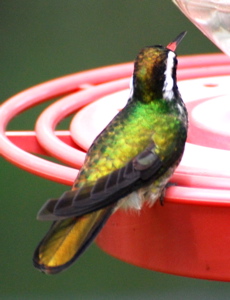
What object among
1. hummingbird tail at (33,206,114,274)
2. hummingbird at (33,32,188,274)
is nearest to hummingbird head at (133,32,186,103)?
hummingbird at (33,32,188,274)

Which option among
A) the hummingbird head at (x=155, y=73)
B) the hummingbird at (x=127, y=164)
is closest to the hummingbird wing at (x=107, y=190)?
the hummingbird at (x=127, y=164)

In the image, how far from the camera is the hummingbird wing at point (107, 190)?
1.70 meters

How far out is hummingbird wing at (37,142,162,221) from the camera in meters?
1.70

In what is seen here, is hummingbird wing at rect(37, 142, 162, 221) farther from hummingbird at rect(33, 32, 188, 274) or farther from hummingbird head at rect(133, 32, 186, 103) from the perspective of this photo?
hummingbird head at rect(133, 32, 186, 103)

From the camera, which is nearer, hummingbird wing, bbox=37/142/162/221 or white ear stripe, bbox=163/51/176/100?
hummingbird wing, bbox=37/142/162/221

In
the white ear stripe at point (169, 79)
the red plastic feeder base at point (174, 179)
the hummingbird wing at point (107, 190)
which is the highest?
the white ear stripe at point (169, 79)

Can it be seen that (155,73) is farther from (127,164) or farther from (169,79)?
(127,164)

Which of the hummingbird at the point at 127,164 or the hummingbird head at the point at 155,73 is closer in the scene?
the hummingbird at the point at 127,164

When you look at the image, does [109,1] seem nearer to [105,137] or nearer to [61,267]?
[105,137]

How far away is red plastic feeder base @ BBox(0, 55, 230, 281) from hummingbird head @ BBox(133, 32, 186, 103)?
0.43 feet

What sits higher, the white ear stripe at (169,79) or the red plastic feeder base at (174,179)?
the white ear stripe at (169,79)

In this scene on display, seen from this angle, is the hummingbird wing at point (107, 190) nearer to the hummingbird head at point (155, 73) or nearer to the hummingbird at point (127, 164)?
the hummingbird at point (127, 164)

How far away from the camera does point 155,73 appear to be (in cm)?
195

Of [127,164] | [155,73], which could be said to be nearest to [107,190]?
[127,164]
